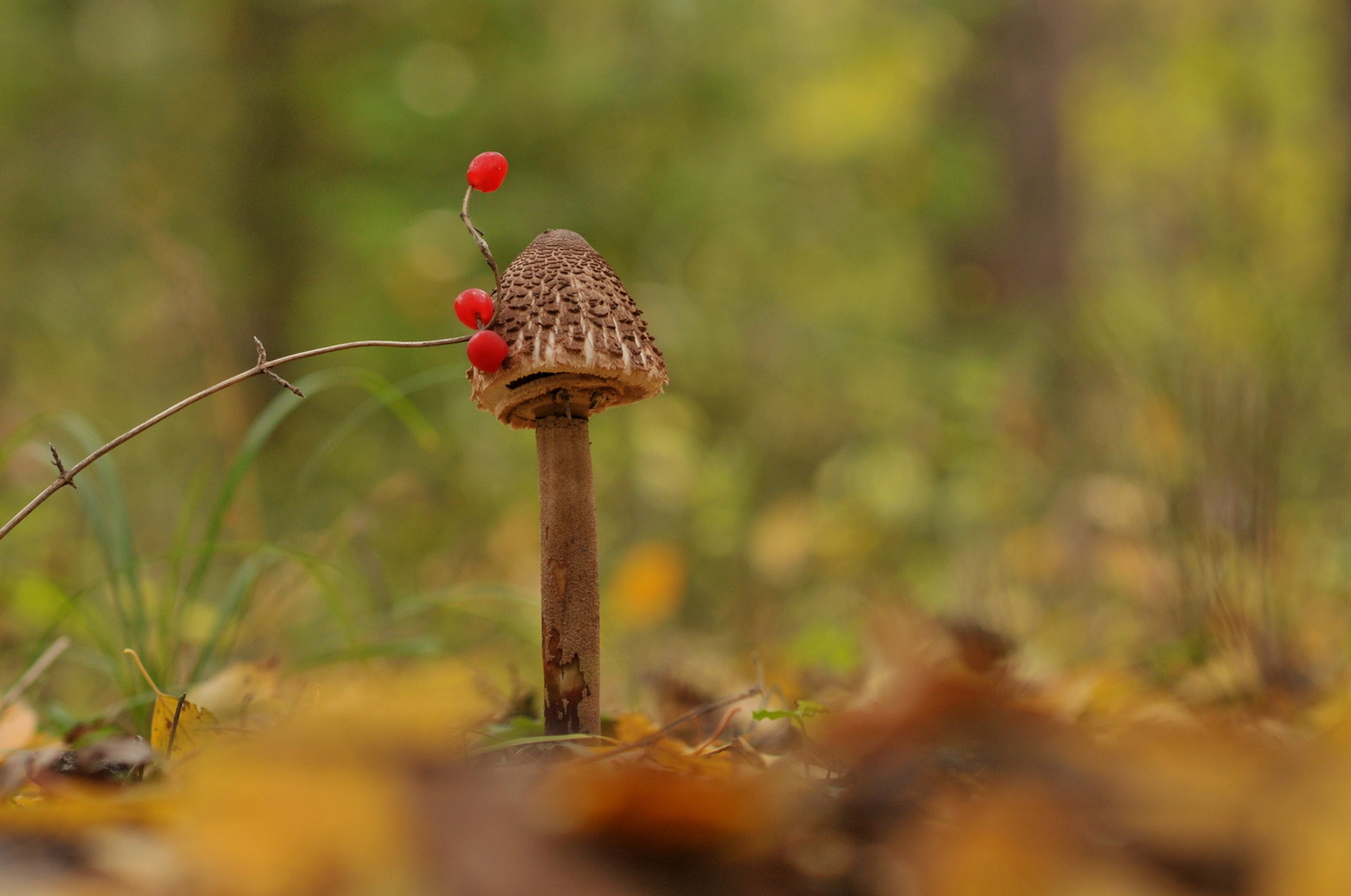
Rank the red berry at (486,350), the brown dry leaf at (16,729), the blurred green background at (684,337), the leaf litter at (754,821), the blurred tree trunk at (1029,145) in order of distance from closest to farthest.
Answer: the leaf litter at (754,821) → the red berry at (486,350) → the brown dry leaf at (16,729) → the blurred green background at (684,337) → the blurred tree trunk at (1029,145)

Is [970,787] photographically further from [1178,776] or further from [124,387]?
[124,387]

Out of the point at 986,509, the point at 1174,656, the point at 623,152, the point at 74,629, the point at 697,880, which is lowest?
the point at 697,880

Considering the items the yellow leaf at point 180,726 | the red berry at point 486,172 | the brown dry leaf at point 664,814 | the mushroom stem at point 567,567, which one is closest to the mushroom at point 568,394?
the mushroom stem at point 567,567

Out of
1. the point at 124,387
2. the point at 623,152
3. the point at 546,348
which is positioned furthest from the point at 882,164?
the point at 546,348

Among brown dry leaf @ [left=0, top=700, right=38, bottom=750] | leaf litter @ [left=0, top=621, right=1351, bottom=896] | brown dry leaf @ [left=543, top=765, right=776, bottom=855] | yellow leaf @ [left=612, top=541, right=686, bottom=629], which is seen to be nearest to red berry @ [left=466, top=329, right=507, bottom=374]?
leaf litter @ [left=0, top=621, right=1351, bottom=896]

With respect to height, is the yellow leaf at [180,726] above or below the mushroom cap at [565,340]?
below

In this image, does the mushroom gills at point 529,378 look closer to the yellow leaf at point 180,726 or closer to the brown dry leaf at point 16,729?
the yellow leaf at point 180,726

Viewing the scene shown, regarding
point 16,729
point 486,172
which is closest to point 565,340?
point 486,172
